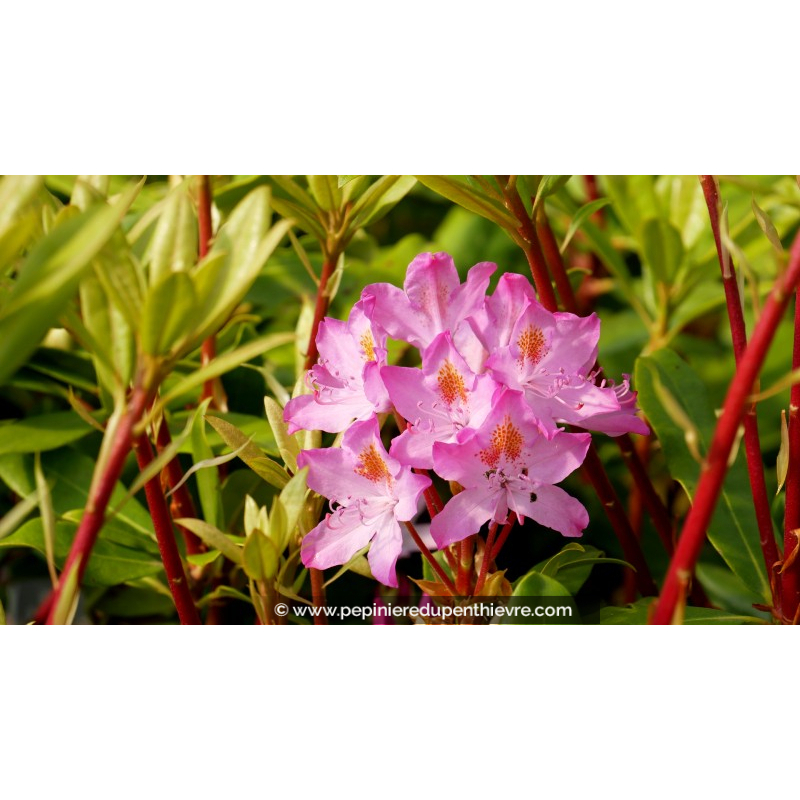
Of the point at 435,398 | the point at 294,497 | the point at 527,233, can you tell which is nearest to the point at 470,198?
the point at 527,233

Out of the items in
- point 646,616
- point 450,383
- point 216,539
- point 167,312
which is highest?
point 167,312

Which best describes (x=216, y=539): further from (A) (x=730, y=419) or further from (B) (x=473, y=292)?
(A) (x=730, y=419)

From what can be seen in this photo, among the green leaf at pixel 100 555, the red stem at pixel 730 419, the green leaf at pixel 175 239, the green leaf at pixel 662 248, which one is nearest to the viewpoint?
the red stem at pixel 730 419

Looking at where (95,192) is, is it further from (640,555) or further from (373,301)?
(640,555)

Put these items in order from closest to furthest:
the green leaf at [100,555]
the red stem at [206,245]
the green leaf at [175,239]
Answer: the green leaf at [175,239] < the green leaf at [100,555] < the red stem at [206,245]

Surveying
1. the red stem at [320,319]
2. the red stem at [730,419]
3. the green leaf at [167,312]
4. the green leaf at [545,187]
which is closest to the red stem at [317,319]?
the red stem at [320,319]

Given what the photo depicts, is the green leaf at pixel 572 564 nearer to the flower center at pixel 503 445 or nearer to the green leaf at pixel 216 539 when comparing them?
the flower center at pixel 503 445

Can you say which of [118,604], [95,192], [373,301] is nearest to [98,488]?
[95,192]

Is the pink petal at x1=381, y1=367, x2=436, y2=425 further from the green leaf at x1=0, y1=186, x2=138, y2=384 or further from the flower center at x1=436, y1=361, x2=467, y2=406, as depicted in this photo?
the green leaf at x1=0, y1=186, x2=138, y2=384
